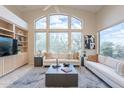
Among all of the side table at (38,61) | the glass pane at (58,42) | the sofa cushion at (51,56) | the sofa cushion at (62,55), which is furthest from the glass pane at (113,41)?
the side table at (38,61)

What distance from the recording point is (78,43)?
9586 mm

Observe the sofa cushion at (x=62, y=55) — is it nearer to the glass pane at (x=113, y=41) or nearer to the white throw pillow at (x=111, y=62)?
the glass pane at (x=113, y=41)

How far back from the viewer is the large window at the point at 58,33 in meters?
9.48

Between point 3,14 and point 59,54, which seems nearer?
point 3,14

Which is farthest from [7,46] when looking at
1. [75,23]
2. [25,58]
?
[75,23]

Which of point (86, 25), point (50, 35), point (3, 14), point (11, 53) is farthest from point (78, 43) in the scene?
point (3, 14)

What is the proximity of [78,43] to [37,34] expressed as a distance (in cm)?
252

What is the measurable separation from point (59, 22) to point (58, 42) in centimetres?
120

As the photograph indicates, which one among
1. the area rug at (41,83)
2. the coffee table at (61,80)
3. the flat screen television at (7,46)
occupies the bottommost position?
the area rug at (41,83)

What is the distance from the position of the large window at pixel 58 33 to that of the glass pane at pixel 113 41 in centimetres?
176

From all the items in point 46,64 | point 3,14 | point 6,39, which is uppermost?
point 3,14

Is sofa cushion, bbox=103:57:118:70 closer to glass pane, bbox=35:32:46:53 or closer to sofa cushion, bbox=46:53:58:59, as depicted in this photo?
sofa cushion, bbox=46:53:58:59

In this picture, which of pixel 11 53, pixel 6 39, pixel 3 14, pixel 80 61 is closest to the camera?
pixel 3 14

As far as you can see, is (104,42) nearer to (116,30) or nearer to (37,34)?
(116,30)
